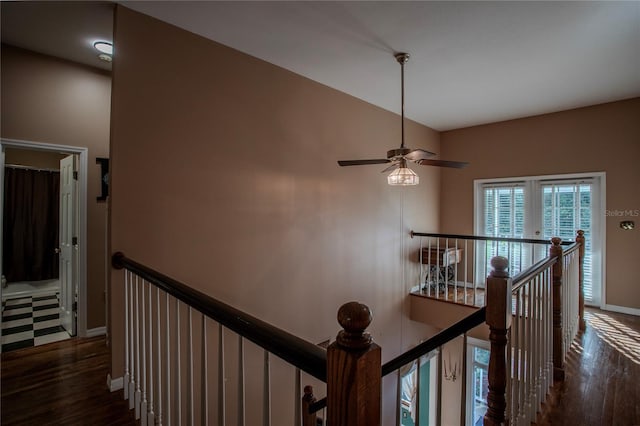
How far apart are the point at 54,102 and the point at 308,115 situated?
257 cm

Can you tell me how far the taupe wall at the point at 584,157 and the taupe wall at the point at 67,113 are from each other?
552 cm

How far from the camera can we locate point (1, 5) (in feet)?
7.42

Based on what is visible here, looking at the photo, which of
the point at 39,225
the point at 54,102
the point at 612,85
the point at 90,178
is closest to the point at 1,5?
the point at 54,102

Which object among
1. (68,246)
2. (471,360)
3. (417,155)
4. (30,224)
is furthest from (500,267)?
(30,224)

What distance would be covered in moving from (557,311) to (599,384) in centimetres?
62

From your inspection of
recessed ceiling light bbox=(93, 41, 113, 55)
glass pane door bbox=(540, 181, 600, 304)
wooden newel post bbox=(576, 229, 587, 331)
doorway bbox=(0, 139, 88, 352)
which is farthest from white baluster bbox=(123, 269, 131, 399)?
glass pane door bbox=(540, 181, 600, 304)

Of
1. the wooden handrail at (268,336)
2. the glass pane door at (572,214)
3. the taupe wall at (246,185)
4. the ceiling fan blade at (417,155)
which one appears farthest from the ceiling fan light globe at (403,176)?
the glass pane door at (572,214)

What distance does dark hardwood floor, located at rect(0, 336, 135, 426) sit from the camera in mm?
1980

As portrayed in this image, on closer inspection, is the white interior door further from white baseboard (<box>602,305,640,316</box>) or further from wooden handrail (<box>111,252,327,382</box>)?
white baseboard (<box>602,305,640,316</box>)

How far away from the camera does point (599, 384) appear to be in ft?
7.45

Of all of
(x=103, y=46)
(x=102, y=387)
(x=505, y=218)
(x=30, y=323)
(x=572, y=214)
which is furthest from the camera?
(x=505, y=218)

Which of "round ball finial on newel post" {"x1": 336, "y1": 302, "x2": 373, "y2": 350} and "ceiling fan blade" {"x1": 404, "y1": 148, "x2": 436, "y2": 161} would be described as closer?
"round ball finial on newel post" {"x1": 336, "y1": 302, "x2": 373, "y2": 350}

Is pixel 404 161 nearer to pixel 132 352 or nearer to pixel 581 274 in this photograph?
pixel 581 274

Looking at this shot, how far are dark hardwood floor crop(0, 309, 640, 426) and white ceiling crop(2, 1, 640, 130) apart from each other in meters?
2.85
